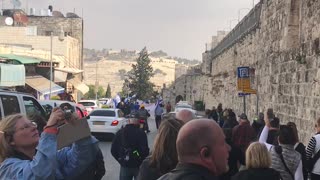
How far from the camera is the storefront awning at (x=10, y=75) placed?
22.5 m

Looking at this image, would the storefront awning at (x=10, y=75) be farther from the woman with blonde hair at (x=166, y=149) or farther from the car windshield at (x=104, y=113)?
the woman with blonde hair at (x=166, y=149)

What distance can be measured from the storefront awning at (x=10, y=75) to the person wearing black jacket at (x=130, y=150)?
14.7 meters

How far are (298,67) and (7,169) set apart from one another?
976cm

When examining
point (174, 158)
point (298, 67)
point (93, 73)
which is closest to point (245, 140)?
point (298, 67)

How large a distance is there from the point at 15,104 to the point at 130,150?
2.15 m

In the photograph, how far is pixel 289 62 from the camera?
1358 centimetres

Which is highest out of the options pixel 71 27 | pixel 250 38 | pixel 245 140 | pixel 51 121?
pixel 71 27

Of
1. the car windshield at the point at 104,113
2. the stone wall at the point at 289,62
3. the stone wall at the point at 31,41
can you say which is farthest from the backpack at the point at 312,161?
the stone wall at the point at 31,41

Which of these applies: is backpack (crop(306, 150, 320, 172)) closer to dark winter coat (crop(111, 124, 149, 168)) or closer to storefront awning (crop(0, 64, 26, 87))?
dark winter coat (crop(111, 124, 149, 168))

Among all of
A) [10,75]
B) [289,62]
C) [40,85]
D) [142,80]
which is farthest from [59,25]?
[289,62]

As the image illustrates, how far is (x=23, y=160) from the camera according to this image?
3883mm

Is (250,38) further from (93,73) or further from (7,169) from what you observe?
(93,73)

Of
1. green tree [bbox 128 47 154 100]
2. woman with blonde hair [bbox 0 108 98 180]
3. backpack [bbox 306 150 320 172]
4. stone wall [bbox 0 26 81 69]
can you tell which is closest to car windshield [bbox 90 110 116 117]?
backpack [bbox 306 150 320 172]

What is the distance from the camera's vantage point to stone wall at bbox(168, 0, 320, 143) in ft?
36.8
